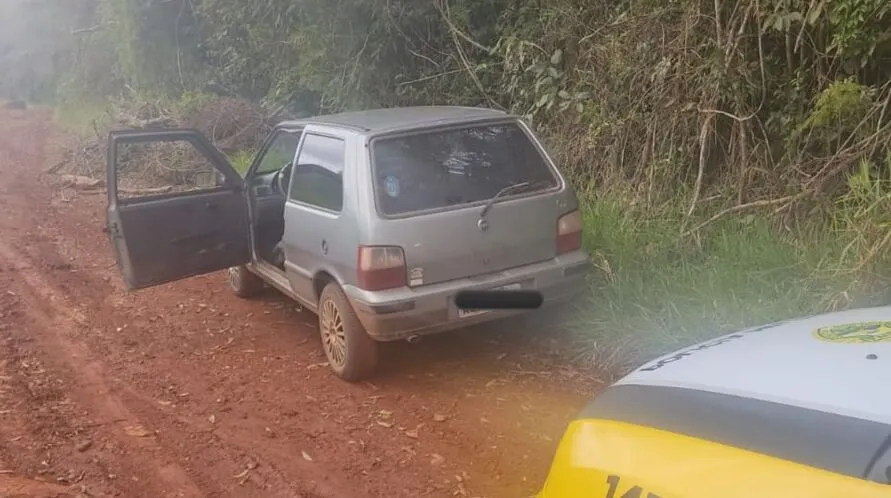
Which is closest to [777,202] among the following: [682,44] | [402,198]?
[682,44]

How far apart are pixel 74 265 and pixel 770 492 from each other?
8.43 metres

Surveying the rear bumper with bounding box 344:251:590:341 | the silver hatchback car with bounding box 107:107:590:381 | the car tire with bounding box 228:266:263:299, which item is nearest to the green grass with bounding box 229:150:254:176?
the car tire with bounding box 228:266:263:299

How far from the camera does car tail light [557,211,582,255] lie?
5.36m

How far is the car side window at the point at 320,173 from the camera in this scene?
527cm

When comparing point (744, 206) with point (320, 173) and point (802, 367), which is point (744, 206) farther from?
point (802, 367)

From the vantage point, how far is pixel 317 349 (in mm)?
6133

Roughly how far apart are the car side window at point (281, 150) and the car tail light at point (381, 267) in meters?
1.47

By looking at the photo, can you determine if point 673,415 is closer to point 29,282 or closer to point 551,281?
point 551,281

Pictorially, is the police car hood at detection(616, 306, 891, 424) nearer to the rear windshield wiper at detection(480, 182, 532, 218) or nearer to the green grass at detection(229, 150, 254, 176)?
the rear windshield wiper at detection(480, 182, 532, 218)

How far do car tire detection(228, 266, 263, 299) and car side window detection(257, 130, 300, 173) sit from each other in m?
1.00

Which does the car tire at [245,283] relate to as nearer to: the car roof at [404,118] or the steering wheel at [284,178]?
the steering wheel at [284,178]

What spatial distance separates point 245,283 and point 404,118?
269cm

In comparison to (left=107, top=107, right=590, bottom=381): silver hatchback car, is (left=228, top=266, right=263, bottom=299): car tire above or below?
below

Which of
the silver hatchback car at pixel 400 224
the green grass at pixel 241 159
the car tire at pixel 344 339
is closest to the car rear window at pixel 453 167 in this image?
the silver hatchback car at pixel 400 224
